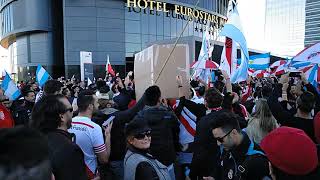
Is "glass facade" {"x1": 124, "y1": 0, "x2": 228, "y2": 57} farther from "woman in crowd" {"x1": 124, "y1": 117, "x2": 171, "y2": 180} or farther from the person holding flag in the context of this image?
"woman in crowd" {"x1": 124, "y1": 117, "x2": 171, "y2": 180}

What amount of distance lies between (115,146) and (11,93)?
4573mm

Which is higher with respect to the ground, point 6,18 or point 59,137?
point 6,18

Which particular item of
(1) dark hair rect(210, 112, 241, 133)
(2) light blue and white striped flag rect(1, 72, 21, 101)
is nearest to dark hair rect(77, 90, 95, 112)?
(1) dark hair rect(210, 112, 241, 133)

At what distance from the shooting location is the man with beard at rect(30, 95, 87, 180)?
2232mm

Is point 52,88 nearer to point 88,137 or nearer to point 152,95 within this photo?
point 152,95

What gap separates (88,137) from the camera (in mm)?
3475

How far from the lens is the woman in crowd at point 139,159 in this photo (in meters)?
2.81

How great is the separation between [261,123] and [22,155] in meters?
3.17

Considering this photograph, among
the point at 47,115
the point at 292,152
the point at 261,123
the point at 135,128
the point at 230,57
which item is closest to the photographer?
the point at 292,152

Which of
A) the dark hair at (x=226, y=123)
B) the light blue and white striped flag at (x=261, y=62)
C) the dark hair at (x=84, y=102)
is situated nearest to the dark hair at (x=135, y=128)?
the dark hair at (x=226, y=123)

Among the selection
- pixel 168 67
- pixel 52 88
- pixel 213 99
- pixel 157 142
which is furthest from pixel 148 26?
pixel 157 142

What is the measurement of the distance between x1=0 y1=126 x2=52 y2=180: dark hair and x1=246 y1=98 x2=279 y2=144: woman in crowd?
2.87m

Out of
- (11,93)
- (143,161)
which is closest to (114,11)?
(11,93)

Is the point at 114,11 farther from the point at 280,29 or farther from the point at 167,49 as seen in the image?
the point at 280,29
